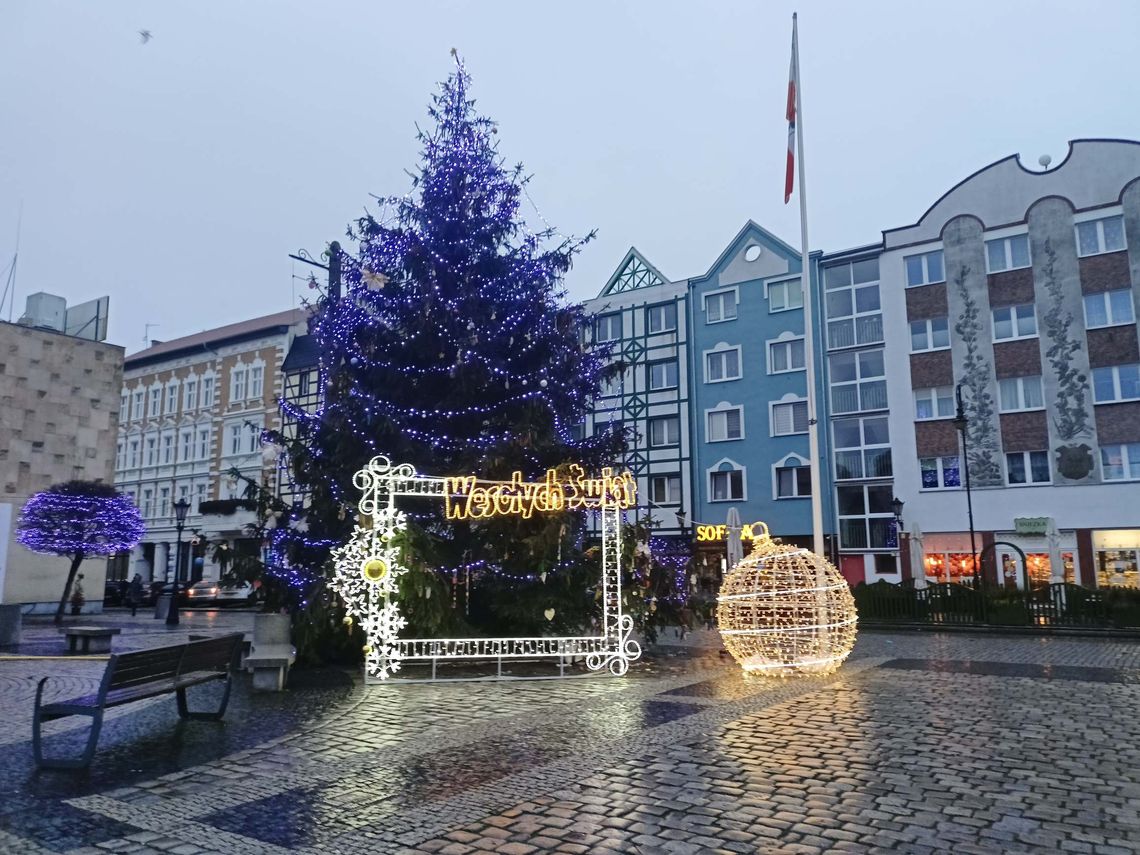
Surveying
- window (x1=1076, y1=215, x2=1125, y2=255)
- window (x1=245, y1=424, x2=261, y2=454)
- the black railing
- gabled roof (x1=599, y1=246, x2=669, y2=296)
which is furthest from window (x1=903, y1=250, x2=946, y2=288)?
window (x1=245, y1=424, x2=261, y2=454)

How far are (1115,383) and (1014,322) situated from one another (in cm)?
438

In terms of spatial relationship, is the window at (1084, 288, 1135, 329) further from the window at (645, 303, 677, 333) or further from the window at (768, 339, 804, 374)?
the window at (645, 303, 677, 333)

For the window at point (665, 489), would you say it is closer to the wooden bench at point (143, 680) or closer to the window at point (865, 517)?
the window at point (865, 517)

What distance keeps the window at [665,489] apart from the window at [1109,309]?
18619 millimetres

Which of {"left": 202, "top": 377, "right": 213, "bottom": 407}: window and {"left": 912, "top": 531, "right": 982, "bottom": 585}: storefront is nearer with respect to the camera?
{"left": 912, "top": 531, "right": 982, "bottom": 585}: storefront

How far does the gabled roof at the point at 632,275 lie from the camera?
153ft

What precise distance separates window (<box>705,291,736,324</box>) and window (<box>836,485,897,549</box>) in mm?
10054

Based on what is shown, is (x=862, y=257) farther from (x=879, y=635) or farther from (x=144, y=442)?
(x=144, y=442)

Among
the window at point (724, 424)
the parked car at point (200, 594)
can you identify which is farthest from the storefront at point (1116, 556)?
the parked car at point (200, 594)

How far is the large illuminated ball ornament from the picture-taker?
13359mm

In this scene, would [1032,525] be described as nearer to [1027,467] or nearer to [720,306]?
[1027,467]

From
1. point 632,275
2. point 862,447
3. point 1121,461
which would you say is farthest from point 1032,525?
point 632,275

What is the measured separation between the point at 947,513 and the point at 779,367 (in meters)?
9.89

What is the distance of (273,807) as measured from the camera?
20.8 feet
